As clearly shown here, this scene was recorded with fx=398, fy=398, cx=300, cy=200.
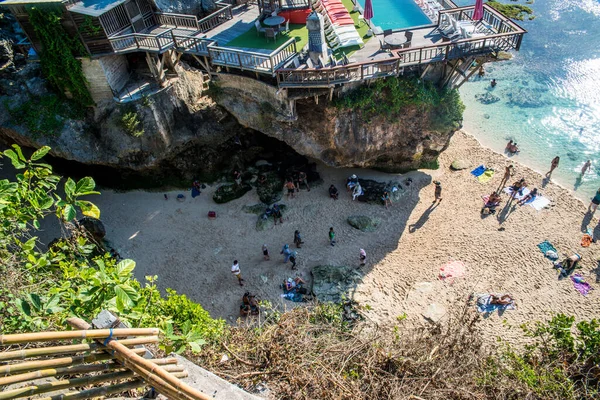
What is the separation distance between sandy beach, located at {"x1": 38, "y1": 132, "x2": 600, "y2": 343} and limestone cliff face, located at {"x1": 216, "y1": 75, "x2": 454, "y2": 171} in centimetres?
223

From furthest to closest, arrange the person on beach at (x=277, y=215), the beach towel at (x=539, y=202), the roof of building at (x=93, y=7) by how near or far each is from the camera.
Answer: the beach towel at (x=539, y=202), the person on beach at (x=277, y=215), the roof of building at (x=93, y=7)

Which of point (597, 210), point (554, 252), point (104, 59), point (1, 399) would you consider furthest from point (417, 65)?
point (1, 399)

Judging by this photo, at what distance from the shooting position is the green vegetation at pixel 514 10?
37750mm

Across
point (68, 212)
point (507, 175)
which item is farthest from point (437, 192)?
point (68, 212)

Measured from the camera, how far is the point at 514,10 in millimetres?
38500

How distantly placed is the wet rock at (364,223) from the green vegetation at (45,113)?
15.2 meters

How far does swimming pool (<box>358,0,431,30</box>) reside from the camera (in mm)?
21995

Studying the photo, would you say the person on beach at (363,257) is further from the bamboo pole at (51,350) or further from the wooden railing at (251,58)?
the bamboo pole at (51,350)

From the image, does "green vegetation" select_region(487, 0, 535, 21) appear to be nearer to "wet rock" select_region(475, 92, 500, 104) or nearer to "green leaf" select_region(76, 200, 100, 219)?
"wet rock" select_region(475, 92, 500, 104)

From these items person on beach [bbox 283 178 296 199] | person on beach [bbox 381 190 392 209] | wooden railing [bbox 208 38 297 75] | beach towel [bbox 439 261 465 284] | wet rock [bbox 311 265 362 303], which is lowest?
beach towel [bbox 439 261 465 284]

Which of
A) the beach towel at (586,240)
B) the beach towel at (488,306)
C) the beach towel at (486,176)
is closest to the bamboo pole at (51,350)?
the beach towel at (488,306)

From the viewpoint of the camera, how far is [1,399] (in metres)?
4.56

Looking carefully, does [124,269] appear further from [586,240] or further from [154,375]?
[586,240]

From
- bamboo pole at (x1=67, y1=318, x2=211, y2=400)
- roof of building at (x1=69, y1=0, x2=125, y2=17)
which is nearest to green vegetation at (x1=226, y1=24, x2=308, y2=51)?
roof of building at (x1=69, y1=0, x2=125, y2=17)
